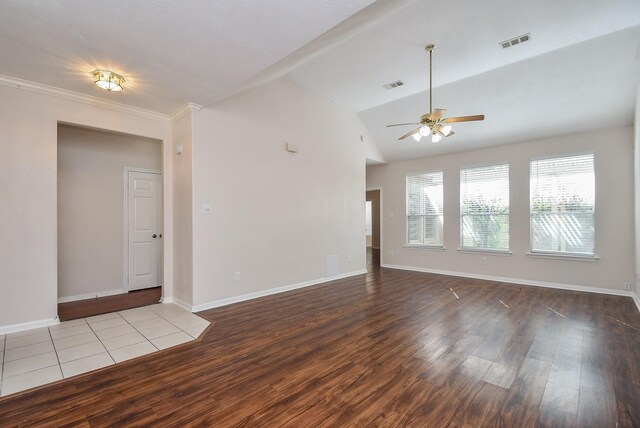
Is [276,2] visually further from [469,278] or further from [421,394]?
[469,278]

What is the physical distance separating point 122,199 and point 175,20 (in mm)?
3674

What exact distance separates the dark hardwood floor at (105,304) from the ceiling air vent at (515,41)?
19.6ft

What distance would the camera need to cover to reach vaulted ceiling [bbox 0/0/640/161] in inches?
85.8

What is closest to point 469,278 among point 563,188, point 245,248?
point 563,188

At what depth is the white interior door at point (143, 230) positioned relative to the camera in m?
4.95

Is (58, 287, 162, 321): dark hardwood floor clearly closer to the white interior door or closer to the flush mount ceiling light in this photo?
the white interior door

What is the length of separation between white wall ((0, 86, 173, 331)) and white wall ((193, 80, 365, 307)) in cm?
156

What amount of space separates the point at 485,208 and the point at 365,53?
13.9 ft

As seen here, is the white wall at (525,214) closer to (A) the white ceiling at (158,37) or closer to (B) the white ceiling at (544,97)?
(B) the white ceiling at (544,97)

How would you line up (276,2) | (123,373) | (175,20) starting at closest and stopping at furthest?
(276,2) < (175,20) < (123,373)

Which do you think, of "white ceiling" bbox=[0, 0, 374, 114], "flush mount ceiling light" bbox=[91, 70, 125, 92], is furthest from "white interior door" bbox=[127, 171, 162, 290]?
"flush mount ceiling light" bbox=[91, 70, 125, 92]

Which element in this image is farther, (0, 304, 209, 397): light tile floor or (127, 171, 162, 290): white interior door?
(127, 171, 162, 290): white interior door

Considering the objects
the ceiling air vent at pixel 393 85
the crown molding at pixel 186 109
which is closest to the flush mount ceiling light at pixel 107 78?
the crown molding at pixel 186 109

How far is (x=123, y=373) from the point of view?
92.6 inches
